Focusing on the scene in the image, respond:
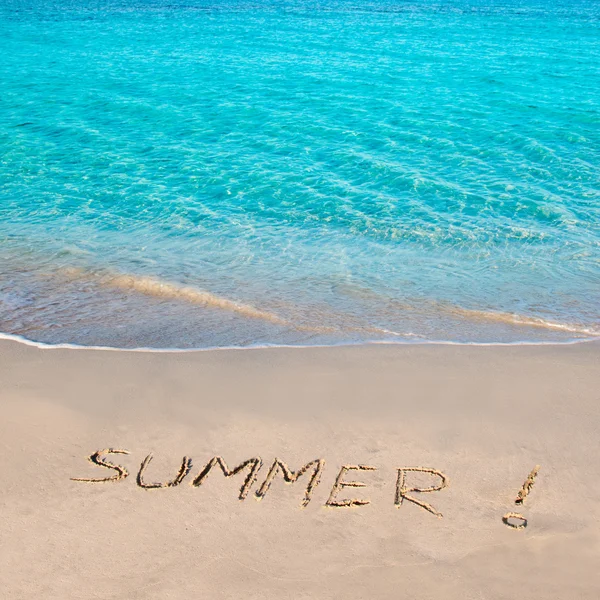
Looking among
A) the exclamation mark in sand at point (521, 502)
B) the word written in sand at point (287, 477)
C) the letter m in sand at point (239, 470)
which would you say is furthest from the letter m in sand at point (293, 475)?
the exclamation mark in sand at point (521, 502)

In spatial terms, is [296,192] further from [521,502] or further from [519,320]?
[521,502]

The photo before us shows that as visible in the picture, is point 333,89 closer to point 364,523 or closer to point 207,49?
point 207,49

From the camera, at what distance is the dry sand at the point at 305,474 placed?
16.3 ft

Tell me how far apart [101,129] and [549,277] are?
35.3ft

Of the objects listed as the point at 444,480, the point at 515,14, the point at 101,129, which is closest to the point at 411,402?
the point at 444,480

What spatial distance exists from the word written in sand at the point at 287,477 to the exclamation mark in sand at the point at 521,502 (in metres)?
0.51

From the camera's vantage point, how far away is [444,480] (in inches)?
232

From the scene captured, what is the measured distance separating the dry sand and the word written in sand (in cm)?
4

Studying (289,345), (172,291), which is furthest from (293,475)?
(172,291)

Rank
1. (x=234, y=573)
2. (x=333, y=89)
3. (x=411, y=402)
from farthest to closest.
Answer: 1. (x=333, y=89)
2. (x=411, y=402)
3. (x=234, y=573)

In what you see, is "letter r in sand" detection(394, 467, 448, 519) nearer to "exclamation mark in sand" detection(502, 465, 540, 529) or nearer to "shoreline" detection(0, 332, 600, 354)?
"exclamation mark in sand" detection(502, 465, 540, 529)

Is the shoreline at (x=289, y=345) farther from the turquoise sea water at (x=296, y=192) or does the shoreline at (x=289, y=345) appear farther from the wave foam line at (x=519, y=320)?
the wave foam line at (x=519, y=320)

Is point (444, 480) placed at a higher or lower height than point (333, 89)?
lower

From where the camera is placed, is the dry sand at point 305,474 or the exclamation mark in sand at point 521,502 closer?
the dry sand at point 305,474
